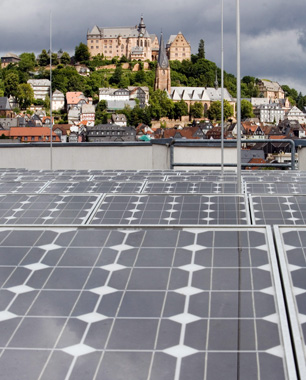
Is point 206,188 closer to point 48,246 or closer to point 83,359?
point 48,246

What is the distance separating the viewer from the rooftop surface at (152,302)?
9.26ft

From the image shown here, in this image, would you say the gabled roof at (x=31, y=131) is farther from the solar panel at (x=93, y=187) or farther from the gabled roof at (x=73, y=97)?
the solar panel at (x=93, y=187)

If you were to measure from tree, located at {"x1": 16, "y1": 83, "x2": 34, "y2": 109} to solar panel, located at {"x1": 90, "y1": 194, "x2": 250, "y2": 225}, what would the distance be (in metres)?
186

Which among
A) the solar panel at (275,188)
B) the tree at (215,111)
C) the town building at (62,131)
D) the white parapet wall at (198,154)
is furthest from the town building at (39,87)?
the solar panel at (275,188)

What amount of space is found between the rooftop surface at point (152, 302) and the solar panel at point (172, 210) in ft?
7.96

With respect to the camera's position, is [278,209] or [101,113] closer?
[278,209]

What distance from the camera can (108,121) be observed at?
179500 mm

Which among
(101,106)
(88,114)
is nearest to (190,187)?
(88,114)

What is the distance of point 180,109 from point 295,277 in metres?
187

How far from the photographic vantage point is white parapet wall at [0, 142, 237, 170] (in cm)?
2142

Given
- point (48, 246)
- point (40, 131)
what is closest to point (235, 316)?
point (48, 246)

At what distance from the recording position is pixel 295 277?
366 cm

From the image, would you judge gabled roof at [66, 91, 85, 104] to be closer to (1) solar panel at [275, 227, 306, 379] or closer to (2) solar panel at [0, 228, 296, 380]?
(2) solar panel at [0, 228, 296, 380]

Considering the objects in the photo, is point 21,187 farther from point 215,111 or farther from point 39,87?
point 39,87
